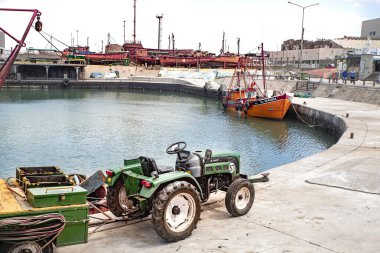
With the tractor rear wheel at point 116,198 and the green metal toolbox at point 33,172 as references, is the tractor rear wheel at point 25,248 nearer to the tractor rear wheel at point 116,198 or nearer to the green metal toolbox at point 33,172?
the green metal toolbox at point 33,172

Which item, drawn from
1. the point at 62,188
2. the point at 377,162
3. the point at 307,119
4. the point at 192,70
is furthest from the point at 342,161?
the point at 192,70

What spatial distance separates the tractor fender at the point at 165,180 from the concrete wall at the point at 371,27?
10329cm

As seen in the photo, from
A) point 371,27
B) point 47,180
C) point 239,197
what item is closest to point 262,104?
point 239,197

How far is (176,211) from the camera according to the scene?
6.83 m

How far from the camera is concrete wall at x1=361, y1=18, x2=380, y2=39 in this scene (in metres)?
98.6

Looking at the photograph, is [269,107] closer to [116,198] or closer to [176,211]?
[116,198]

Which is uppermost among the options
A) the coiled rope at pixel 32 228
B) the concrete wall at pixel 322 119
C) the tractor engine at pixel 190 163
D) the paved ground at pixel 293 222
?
the tractor engine at pixel 190 163

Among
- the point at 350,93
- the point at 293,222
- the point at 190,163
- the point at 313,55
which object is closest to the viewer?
the point at 190,163

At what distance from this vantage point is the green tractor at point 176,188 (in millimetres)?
6605

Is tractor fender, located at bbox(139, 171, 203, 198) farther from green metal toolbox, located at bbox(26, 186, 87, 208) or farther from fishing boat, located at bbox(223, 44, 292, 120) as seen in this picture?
fishing boat, located at bbox(223, 44, 292, 120)

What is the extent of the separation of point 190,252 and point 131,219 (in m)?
1.55

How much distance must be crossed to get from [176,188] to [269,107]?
107 ft

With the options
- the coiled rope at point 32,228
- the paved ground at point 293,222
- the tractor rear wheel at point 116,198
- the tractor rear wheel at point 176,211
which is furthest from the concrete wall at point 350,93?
the coiled rope at point 32,228

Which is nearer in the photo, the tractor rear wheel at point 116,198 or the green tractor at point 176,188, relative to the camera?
the green tractor at point 176,188
